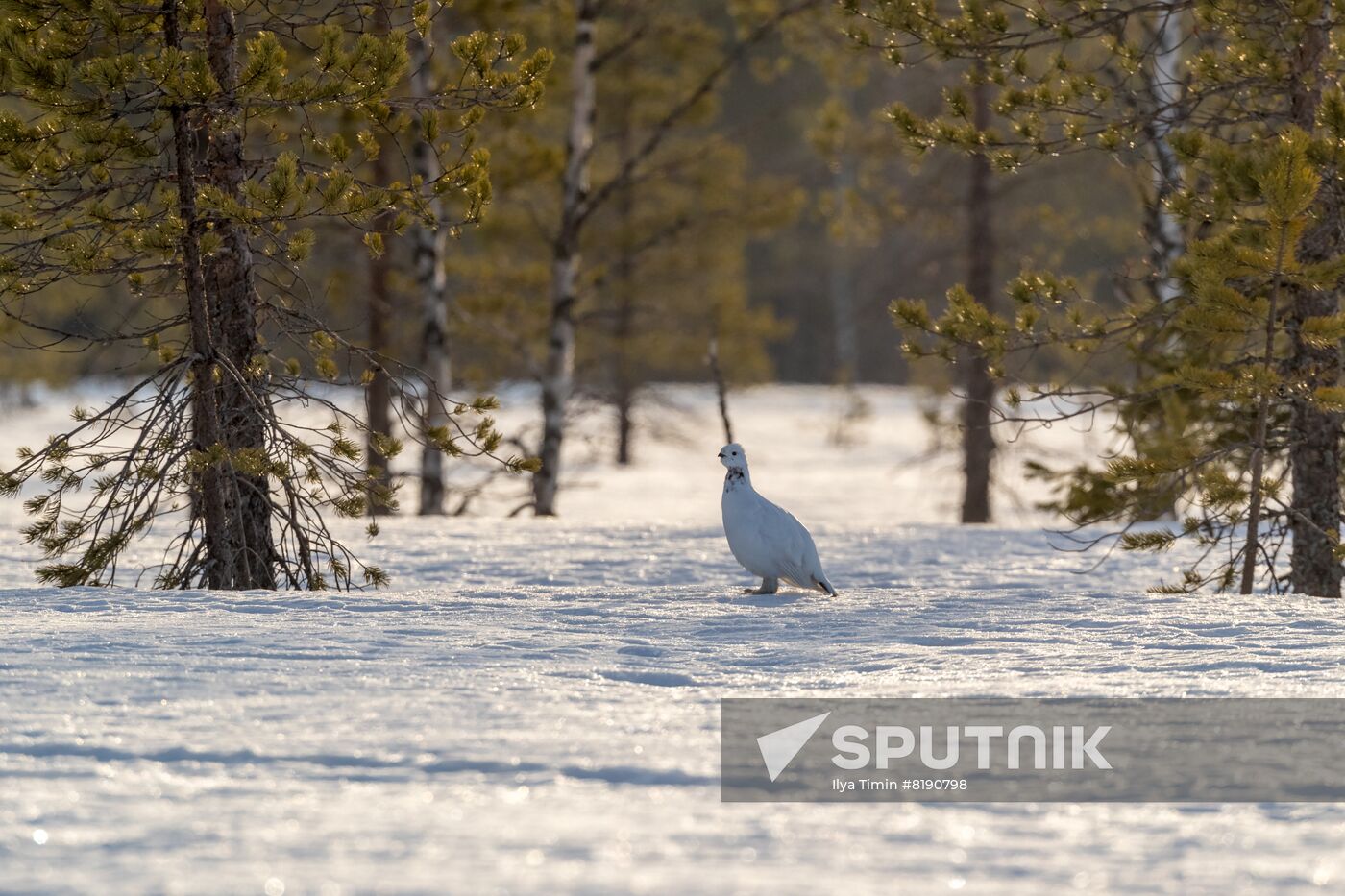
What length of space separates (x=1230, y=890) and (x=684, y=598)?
13.6 ft

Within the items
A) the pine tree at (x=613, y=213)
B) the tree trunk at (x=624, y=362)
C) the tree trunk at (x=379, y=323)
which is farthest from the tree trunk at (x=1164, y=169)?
the tree trunk at (x=624, y=362)

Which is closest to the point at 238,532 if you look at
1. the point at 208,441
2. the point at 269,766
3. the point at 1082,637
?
the point at 208,441

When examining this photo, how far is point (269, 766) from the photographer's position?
151 inches

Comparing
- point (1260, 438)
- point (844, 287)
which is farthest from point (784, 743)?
point (844, 287)

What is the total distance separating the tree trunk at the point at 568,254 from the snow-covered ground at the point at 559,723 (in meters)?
4.66

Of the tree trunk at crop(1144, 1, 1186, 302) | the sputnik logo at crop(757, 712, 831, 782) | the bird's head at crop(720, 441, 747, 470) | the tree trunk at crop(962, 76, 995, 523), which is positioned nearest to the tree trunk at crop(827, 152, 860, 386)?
the tree trunk at crop(962, 76, 995, 523)

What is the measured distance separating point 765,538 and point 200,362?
2752mm

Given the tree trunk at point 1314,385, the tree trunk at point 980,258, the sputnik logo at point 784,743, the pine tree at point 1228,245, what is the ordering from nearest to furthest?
1. the sputnik logo at point 784,743
2. the pine tree at point 1228,245
3. the tree trunk at point 1314,385
4. the tree trunk at point 980,258

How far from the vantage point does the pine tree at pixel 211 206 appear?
6.01 m

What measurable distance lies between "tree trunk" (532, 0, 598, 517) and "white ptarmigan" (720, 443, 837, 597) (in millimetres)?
6208

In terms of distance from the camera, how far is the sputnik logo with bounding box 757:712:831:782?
392cm

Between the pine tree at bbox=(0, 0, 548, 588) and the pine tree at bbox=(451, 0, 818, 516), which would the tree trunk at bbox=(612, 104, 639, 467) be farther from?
the pine tree at bbox=(0, 0, 548, 588)

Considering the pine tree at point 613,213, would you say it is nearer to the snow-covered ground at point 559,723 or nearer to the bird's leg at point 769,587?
the snow-covered ground at point 559,723

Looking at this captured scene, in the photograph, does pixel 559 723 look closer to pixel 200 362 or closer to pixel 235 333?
pixel 200 362
